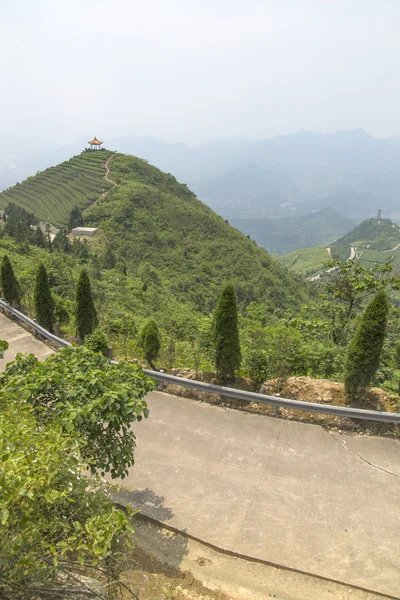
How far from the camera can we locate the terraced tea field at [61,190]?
64750 millimetres

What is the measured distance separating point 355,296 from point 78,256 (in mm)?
30412

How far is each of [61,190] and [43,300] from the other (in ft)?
217

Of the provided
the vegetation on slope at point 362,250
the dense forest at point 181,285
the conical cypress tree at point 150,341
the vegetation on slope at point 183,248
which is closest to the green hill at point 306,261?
the vegetation on slope at point 362,250

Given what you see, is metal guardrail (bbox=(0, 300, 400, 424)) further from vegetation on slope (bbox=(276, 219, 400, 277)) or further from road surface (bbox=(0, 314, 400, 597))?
vegetation on slope (bbox=(276, 219, 400, 277))

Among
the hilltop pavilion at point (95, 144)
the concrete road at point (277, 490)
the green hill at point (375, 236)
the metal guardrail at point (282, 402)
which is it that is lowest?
the concrete road at point (277, 490)

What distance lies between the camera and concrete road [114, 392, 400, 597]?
5172mm

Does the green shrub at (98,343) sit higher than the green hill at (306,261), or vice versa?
the green hill at (306,261)

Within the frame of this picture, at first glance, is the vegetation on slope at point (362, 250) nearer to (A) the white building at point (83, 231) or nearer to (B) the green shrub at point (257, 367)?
(A) the white building at point (83, 231)

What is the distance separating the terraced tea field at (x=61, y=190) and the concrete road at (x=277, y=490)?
59.2m

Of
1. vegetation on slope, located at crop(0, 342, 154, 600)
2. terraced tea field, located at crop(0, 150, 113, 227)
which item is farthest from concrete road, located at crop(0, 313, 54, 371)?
terraced tea field, located at crop(0, 150, 113, 227)

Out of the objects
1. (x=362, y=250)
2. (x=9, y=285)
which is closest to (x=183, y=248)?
(x=9, y=285)

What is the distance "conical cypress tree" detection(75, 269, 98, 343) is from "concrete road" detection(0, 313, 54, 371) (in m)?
1.33

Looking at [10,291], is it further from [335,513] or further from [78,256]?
[78,256]

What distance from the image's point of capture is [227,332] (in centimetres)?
870
